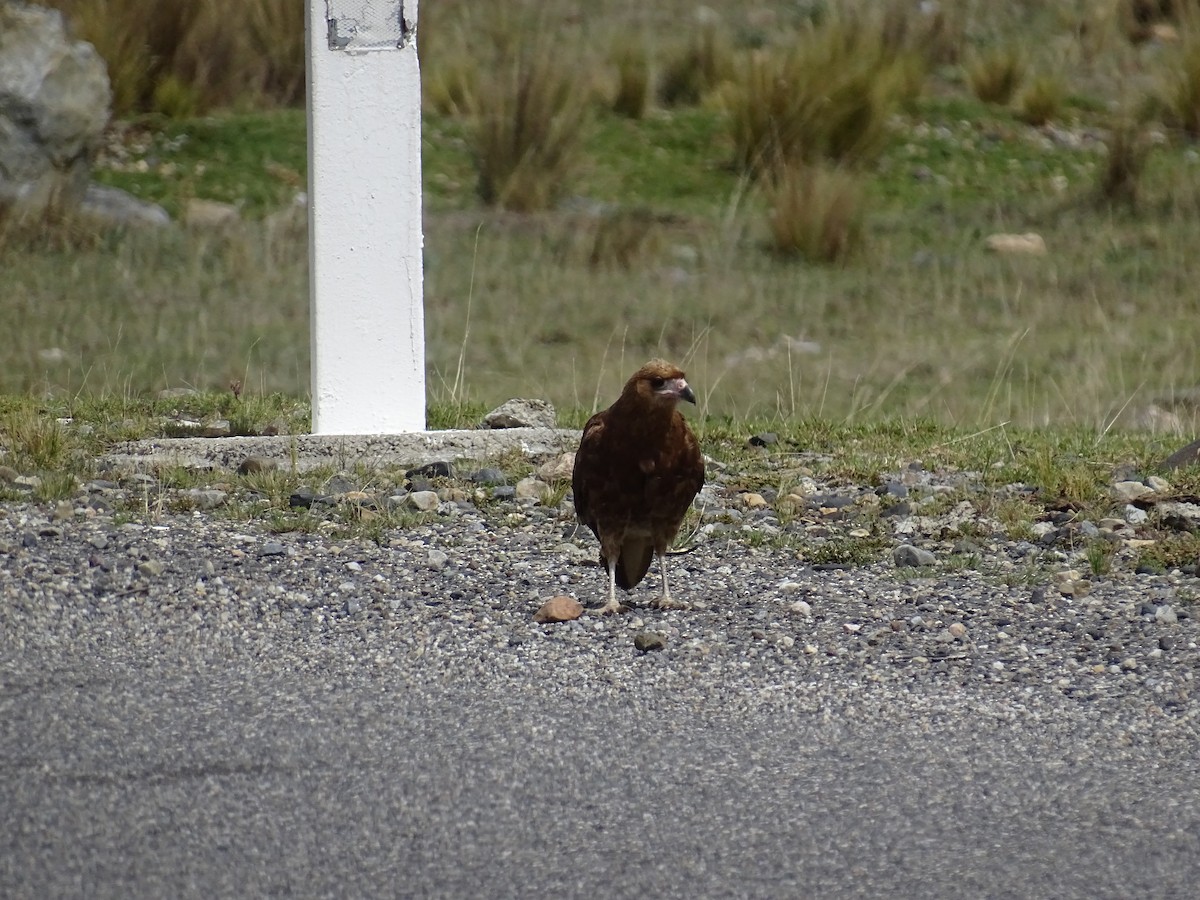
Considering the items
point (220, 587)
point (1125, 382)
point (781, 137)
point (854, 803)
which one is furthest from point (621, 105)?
point (854, 803)

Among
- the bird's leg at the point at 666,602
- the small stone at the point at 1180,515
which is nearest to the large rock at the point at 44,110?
the bird's leg at the point at 666,602

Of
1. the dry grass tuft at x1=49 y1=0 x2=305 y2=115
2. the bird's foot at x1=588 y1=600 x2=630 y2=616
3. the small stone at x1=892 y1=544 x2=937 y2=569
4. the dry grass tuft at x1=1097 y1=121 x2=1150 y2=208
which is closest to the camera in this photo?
the bird's foot at x1=588 y1=600 x2=630 y2=616

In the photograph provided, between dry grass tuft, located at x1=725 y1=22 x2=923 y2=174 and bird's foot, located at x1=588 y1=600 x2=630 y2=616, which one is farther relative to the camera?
dry grass tuft, located at x1=725 y1=22 x2=923 y2=174

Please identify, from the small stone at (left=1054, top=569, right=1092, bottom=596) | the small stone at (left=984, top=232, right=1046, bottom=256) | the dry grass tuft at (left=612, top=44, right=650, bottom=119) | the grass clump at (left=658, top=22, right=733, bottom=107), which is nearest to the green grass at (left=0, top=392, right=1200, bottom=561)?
the small stone at (left=1054, top=569, right=1092, bottom=596)

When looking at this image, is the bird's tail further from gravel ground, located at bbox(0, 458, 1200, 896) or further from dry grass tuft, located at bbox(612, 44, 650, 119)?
dry grass tuft, located at bbox(612, 44, 650, 119)

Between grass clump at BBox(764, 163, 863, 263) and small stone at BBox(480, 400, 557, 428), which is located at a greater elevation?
small stone at BBox(480, 400, 557, 428)

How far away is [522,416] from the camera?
6.04 m

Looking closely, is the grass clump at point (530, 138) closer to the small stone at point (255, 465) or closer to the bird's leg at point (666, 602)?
the small stone at point (255, 465)

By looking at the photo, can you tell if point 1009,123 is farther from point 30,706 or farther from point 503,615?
point 30,706

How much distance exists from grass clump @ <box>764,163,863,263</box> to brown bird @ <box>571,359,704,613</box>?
6.61 m

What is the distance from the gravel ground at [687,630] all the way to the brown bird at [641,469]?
179mm

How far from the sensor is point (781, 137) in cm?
1215

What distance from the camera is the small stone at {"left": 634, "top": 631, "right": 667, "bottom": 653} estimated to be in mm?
3764

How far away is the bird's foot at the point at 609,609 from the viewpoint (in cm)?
406
